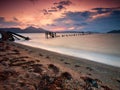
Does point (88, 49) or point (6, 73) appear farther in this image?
point (88, 49)

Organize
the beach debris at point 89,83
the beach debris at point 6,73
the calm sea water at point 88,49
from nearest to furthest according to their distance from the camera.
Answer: the beach debris at point 6,73, the beach debris at point 89,83, the calm sea water at point 88,49

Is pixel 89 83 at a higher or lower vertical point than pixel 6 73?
lower

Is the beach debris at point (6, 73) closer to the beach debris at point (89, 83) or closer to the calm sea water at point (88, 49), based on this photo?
the beach debris at point (89, 83)

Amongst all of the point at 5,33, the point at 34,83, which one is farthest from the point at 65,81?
the point at 5,33

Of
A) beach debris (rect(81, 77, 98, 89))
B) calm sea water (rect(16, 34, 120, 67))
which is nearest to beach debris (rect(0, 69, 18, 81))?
beach debris (rect(81, 77, 98, 89))

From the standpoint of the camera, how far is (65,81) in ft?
16.0

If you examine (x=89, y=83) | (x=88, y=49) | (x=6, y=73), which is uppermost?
(x=6, y=73)

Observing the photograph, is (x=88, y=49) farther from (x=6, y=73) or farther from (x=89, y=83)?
(x=6, y=73)

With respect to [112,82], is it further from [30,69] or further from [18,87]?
[18,87]

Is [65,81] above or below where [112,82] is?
Result: above

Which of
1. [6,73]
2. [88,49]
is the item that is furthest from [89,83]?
[88,49]

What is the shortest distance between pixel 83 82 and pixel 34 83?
5.38 feet

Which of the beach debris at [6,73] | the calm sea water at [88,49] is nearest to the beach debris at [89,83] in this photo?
the beach debris at [6,73]

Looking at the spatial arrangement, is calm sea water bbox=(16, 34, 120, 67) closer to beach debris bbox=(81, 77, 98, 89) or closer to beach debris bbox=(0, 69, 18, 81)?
beach debris bbox=(81, 77, 98, 89)
